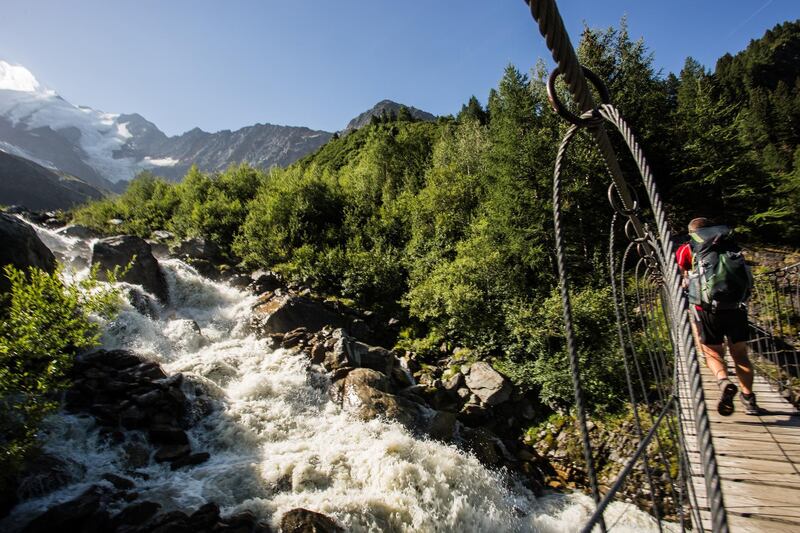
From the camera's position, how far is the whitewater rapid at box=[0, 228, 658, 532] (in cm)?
708

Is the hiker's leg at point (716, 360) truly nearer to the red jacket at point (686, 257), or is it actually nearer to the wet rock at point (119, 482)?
the red jacket at point (686, 257)

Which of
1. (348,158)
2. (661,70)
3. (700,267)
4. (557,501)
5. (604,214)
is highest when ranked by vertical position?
(348,158)

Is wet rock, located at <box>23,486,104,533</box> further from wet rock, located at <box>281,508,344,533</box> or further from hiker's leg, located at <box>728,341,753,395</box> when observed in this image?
hiker's leg, located at <box>728,341,753,395</box>

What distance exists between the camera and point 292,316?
48.5 ft

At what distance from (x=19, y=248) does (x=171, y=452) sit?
9.20 metres

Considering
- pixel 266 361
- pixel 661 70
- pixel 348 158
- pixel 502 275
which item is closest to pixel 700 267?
pixel 502 275

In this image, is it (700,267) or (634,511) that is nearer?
(700,267)

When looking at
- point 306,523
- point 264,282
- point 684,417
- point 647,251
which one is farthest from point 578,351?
point 264,282

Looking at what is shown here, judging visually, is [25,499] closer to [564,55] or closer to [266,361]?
[266,361]

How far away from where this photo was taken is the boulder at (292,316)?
47.5ft

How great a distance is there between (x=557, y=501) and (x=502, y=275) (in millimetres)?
7975

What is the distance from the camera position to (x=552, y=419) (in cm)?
1162

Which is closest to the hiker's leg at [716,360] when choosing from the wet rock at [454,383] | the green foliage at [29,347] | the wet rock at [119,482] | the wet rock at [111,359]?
the wet rock at [454,383]

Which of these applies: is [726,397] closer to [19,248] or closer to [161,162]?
[19,248]
